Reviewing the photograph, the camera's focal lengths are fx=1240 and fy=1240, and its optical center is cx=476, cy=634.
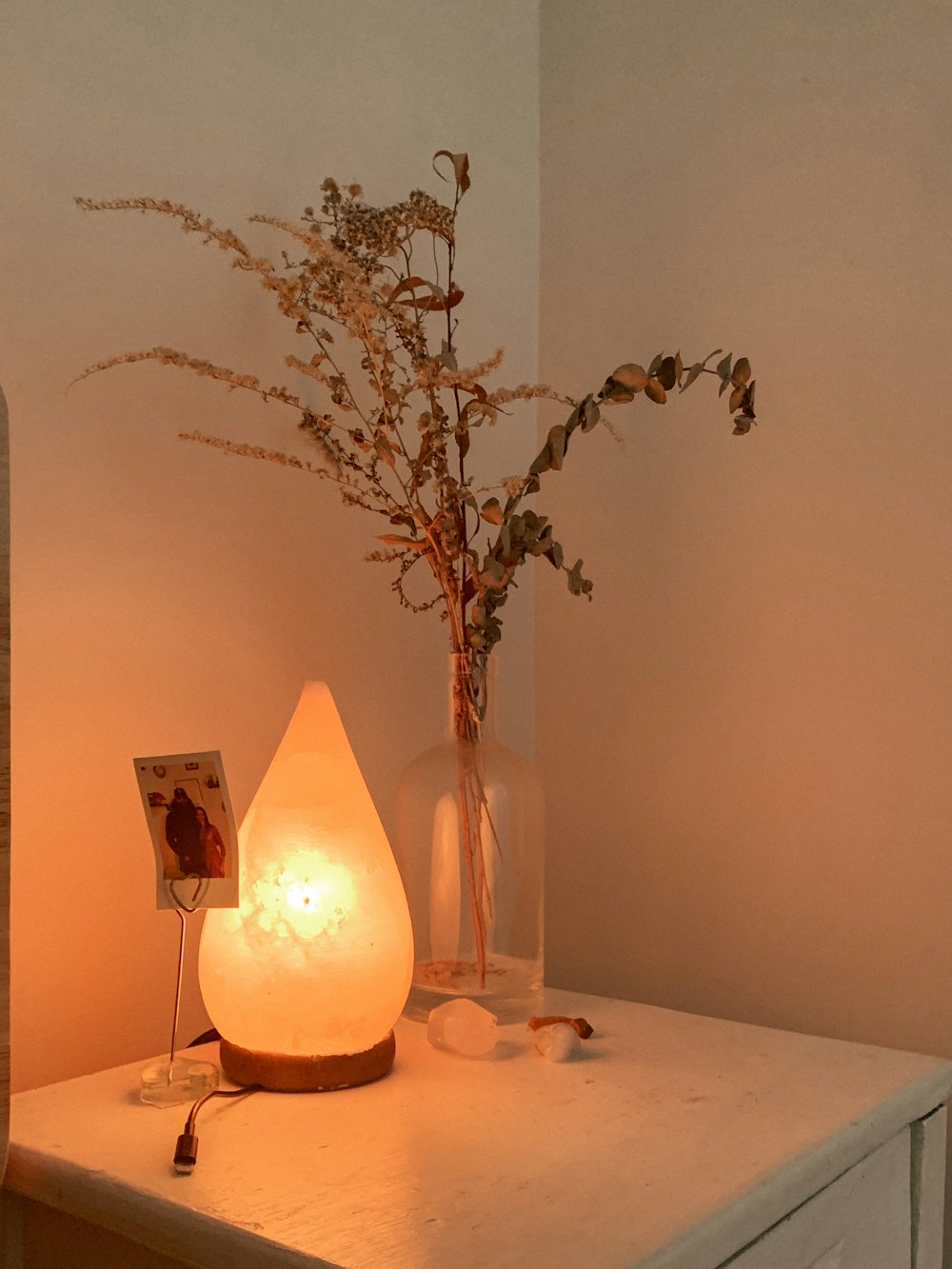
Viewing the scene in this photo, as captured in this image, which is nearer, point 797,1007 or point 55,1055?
point 55,1055

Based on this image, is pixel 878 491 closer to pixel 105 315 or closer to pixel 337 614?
pixel 337 614

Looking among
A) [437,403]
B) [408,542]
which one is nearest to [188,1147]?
[408,542]

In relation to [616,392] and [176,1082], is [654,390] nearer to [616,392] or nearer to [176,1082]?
[616,392]

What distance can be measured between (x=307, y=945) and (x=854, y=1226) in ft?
1.41

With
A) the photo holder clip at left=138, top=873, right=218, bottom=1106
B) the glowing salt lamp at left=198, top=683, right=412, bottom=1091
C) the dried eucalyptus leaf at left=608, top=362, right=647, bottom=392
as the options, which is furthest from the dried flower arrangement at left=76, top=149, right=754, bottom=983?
the photo holder clip at left=138, top=873, right=218, bottom=1106

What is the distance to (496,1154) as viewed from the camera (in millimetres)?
795

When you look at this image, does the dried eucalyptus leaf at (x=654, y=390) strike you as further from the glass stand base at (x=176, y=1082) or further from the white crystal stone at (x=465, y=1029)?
the glass stand base at (x=176, y=1082)

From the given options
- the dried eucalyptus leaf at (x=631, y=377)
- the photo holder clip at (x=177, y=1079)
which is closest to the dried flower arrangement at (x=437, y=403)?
the dried eucalyptus leaf at (x=631, y=377)

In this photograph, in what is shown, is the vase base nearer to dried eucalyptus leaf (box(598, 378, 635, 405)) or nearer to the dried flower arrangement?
the dried flower arrangement

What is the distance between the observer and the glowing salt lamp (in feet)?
2.94

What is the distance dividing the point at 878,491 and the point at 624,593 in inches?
12.7

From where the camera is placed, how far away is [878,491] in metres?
1.25

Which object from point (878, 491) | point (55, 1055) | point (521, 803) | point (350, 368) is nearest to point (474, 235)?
point (350, 368)

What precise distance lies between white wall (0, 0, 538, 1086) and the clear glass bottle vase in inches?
8.3
